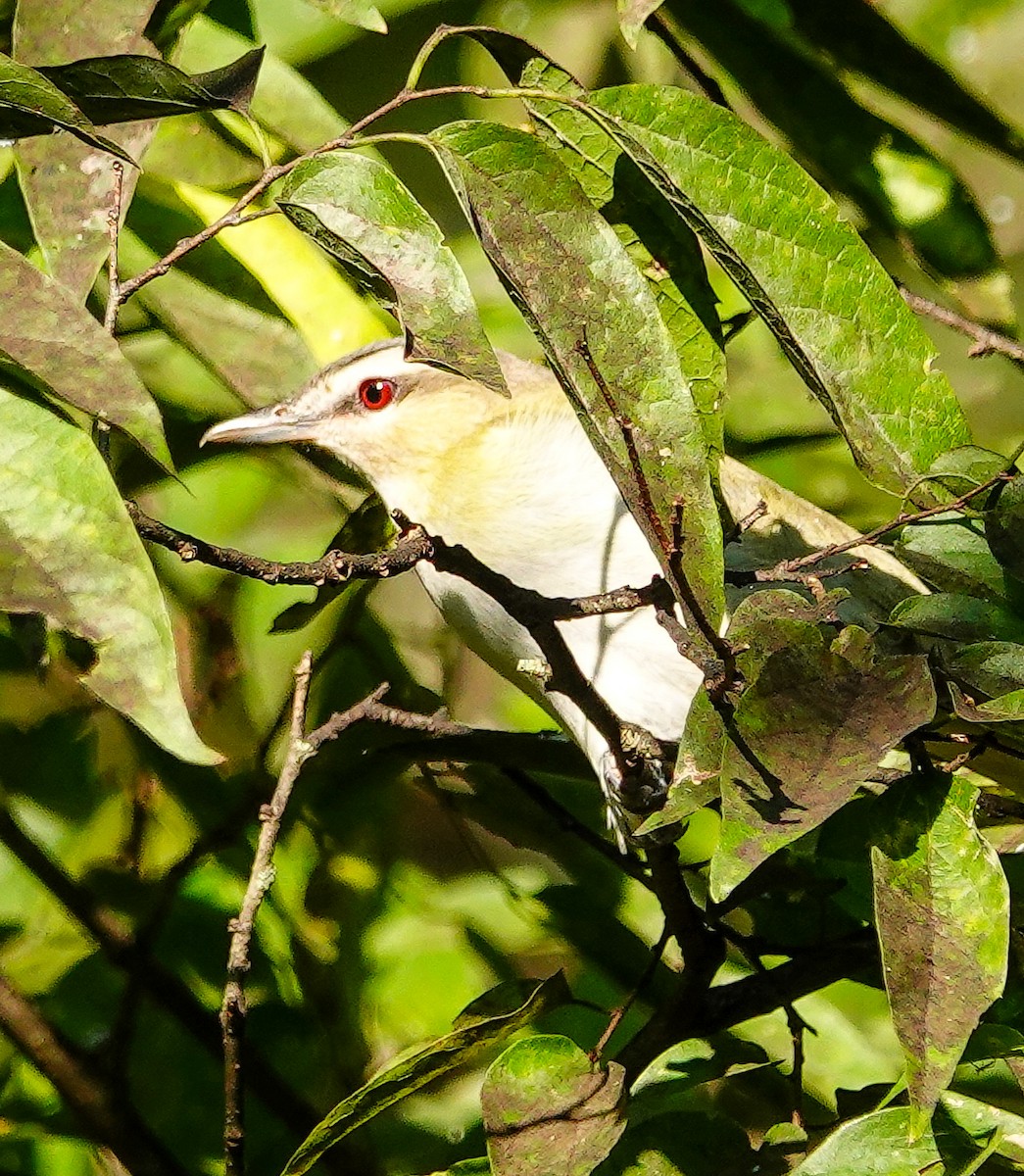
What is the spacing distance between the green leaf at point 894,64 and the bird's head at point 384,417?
1.59 feet

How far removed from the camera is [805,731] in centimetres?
75

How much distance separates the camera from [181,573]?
1524 mm

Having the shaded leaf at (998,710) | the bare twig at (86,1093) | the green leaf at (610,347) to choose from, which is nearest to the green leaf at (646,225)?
the green leaf at (610,347)

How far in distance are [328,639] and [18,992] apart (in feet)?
1.49

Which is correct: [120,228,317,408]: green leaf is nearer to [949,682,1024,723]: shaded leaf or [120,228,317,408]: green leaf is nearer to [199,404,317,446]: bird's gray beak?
[199,404,317,446]: bird's gray beak

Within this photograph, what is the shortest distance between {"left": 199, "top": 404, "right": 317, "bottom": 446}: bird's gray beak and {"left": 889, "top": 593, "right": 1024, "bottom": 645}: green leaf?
768 mm

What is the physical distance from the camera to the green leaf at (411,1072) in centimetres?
100

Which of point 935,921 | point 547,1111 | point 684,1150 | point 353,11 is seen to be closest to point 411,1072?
point 547,1111

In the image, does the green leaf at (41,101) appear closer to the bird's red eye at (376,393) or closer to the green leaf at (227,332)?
the green leaf at (227,332)

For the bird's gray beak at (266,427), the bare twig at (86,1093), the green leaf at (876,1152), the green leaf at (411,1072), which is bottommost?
the bare twig at (86,1093)

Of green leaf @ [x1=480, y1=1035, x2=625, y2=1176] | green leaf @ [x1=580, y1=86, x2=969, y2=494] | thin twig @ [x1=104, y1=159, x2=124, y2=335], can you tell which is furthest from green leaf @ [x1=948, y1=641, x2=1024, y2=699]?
thin twig @ [x1=104, y1=159, x2=124, y2=335]

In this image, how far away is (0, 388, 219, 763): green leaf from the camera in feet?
2.50

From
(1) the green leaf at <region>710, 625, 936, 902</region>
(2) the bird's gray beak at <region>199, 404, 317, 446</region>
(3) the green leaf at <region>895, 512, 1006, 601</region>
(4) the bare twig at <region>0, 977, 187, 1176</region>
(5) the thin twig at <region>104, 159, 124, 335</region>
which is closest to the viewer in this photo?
(1) the green leaf at <region>710, 625, 936, 902</region>

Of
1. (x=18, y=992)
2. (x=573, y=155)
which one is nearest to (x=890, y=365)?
(x=573, y=155)
